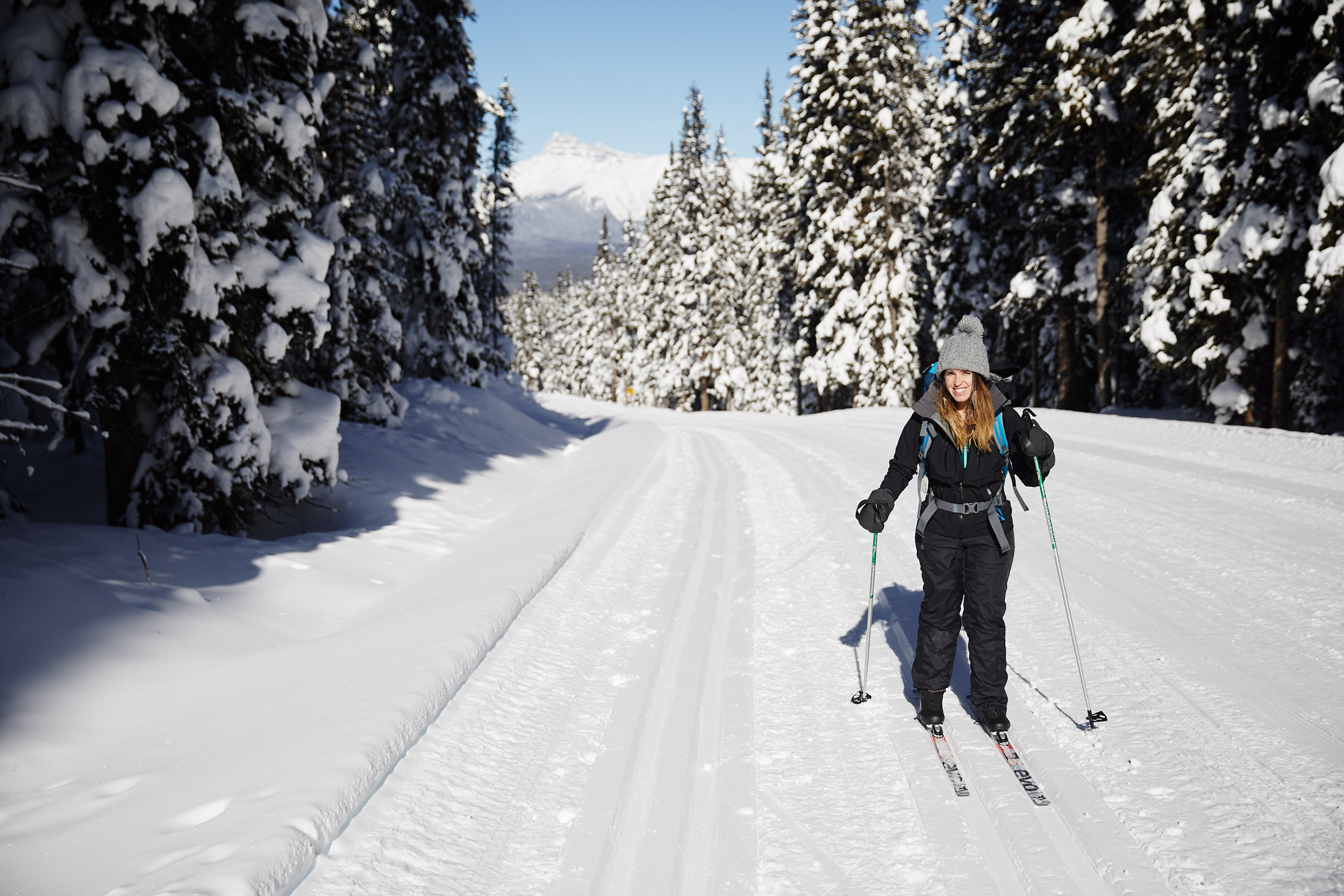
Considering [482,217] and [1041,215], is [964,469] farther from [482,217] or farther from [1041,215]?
[482,217]

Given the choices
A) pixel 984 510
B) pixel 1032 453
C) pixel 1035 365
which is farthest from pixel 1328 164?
pixel 1035 365

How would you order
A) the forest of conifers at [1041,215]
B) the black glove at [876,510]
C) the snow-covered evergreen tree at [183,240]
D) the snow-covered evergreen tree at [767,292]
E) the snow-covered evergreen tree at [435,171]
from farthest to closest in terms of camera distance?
1. the snow-covered evergreen tree at [767,292]
2. the snow-covered evergreen tree at [435,171]
3. the forest of conifers at [1041,215]
4. the snow-covered evergreen tree at [183,240]
5. the black glove at [876,510]

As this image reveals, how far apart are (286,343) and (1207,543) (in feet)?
30.3

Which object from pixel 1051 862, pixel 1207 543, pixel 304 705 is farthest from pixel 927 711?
pixel 1207 543

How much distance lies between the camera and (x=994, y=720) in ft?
12.3

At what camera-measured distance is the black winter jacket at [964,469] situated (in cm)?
380

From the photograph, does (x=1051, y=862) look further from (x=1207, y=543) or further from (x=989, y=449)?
(x=1207, y=543)

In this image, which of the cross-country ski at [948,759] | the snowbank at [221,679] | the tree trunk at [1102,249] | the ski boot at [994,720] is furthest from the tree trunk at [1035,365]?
A: the cross-country ski at [948,759]

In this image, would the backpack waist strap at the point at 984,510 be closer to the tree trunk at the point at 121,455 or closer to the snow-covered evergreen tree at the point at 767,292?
the tree trunk at the point at 121,455

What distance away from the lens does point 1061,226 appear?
20016mm

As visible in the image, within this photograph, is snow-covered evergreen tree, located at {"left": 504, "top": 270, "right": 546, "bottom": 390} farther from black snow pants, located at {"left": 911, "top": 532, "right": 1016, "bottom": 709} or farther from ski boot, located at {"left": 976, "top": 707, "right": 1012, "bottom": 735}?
ski boot, located at {"left": 976, "top": 707, "right": 1012, "bottom": 735}

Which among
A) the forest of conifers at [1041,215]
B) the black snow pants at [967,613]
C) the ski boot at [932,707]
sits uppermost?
the forest of conifers at [1041,215]

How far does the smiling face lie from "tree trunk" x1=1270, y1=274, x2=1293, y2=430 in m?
12.7

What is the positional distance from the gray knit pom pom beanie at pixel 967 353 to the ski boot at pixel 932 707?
1.74 m
